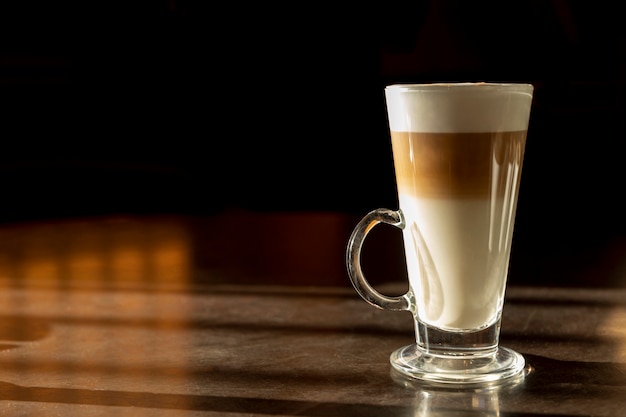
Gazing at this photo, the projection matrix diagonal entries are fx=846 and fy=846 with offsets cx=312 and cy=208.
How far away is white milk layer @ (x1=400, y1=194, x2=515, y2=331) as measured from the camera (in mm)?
639

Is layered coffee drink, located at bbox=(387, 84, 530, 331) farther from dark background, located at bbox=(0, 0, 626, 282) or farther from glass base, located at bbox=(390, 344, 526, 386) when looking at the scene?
dark background, located at bbox=(0, 0, 626, 282)

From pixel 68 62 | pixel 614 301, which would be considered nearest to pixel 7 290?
pixel 614 301

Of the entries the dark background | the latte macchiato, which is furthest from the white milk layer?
the dark background

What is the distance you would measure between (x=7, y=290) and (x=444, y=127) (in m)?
0.63

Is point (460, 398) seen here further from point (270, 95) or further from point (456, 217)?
point (270, 95)

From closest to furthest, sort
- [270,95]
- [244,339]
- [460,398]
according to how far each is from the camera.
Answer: [460,398], [244,339], [270,95]

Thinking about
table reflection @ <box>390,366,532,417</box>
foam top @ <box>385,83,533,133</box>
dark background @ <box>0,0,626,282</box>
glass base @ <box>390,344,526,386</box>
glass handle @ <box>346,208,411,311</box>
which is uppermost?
dark background @ <box>0,0,626,282</box>

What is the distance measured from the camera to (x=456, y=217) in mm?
636

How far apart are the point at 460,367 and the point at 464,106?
19 cm

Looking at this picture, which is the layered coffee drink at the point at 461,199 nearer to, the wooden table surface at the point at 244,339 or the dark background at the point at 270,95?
the wooden table surface at the point at 244,339

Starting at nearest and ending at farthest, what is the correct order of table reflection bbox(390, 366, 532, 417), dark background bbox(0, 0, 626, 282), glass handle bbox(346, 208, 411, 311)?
table reflection bbox(390, 366, 532, 417) → glass handle bbox(346, 208, 411, 311) → dark background bbox(0, 0, 626, 282)

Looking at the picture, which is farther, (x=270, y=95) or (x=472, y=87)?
(x=270, y=95)

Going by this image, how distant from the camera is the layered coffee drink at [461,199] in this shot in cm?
62

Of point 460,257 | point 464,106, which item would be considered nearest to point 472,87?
point 464,106
